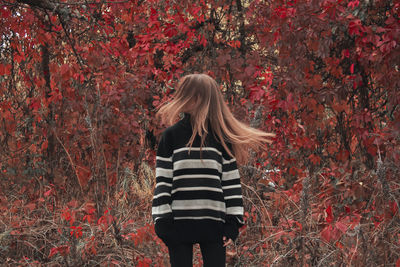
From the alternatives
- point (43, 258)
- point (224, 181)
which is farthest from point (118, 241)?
point (224, 181)

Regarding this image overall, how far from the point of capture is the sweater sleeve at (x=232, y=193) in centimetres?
294

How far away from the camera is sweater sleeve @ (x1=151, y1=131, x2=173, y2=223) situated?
2.85m

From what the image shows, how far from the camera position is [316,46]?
5.96 meters

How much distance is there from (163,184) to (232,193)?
15.4 inches

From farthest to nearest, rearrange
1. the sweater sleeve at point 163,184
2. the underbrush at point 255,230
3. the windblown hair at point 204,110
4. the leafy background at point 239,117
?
1. the leafy background at point 239,117
2. the underbrush at point 255,230
3. the windblown hair at point 204,110
4. the sweater sleeve at point 163,184

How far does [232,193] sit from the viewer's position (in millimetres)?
2977

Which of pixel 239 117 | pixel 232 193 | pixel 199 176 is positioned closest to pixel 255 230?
pixel 232 193

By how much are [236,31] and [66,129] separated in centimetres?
359

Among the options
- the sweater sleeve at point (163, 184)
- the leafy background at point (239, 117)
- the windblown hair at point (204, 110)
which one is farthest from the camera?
the leafy background at point (239, 117)

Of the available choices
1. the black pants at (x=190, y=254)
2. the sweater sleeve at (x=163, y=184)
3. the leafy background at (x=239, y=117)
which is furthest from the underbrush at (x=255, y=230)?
the sweater sleeve at (x=163, y=184)

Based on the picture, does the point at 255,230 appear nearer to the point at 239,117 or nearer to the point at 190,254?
the point at 190,254

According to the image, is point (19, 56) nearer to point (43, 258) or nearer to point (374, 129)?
point (43, 258)

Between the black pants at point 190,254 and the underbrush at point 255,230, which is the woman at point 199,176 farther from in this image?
the underbrush at point 255,230

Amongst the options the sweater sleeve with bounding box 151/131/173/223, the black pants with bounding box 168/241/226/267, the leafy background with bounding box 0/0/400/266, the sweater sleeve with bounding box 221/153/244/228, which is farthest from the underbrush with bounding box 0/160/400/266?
the sweater sleeve with bounding box 151/131/173/223
